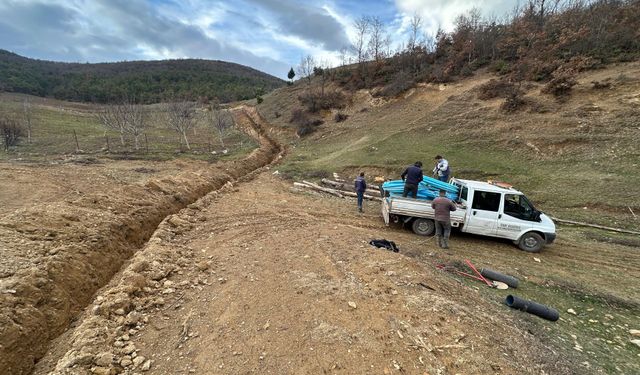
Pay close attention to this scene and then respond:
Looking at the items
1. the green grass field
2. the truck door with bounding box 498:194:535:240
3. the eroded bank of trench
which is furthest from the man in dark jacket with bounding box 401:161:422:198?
the green grass field

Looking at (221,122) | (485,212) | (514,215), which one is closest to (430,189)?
(485,212)

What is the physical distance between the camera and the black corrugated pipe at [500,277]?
7.24m

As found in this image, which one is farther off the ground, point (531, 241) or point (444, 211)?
point (444, 211)

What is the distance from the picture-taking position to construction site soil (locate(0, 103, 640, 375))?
440cm

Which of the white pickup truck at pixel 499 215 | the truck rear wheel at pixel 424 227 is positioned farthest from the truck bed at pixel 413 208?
the truck rear wheel at pixel 424 227

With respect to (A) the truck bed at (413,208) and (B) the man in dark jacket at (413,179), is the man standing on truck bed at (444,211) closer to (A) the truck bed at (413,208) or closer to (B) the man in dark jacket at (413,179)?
(A) the truck bed at (413,208)

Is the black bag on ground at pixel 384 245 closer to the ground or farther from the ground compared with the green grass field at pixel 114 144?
closer to the ground

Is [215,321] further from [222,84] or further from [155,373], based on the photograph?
[222,84]

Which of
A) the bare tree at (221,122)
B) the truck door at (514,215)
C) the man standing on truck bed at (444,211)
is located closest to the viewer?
the man standing on truck bed at (444,211)

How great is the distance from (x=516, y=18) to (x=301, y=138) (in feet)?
108

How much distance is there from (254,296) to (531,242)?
895 centimetres

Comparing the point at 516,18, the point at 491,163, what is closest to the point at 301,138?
the point at 491,163

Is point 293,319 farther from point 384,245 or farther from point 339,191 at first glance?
point 339,191

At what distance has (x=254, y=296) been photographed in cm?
586
